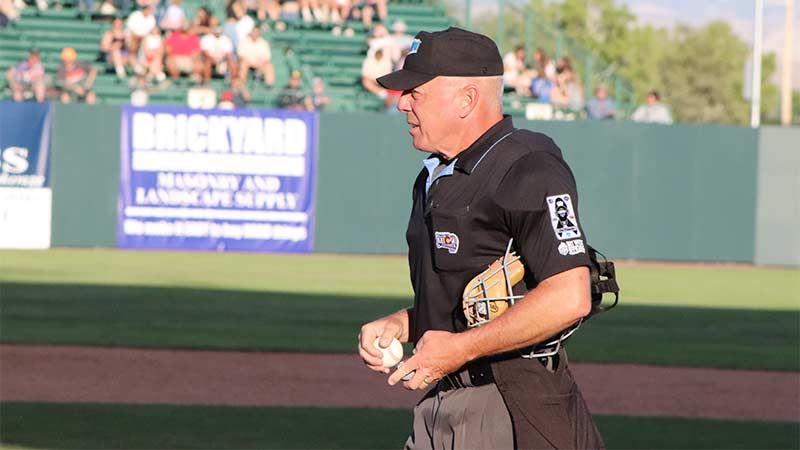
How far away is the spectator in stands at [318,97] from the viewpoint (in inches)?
905

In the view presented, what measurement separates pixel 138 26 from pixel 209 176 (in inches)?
169

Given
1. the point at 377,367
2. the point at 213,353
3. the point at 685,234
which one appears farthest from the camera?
the point at 685,234

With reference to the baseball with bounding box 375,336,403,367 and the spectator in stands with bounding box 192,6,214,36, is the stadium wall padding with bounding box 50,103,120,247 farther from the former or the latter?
the baseball with bounding box 375,336,403,367

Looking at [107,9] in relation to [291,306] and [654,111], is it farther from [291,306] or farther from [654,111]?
[291,306]

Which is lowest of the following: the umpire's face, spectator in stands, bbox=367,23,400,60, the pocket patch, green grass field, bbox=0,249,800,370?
green grass field, bbox=0,249,800,370

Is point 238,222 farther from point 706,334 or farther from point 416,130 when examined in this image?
point 416,130

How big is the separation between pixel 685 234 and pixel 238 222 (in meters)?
7.36

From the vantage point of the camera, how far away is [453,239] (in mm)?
3637

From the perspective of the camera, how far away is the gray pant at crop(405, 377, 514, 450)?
3.67 metres

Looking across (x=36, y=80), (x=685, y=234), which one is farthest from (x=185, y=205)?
(x=685, y=234)

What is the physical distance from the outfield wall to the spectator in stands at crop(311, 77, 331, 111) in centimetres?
111

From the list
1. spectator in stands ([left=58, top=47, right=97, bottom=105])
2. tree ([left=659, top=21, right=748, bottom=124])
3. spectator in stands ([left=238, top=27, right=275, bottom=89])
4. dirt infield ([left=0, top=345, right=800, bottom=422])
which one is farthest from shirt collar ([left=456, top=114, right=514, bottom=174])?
tree ([left=659, top=21, right=748, bottom=124])

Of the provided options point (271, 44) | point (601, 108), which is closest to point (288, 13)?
point (271, 44)

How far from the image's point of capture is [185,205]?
69.9ft
